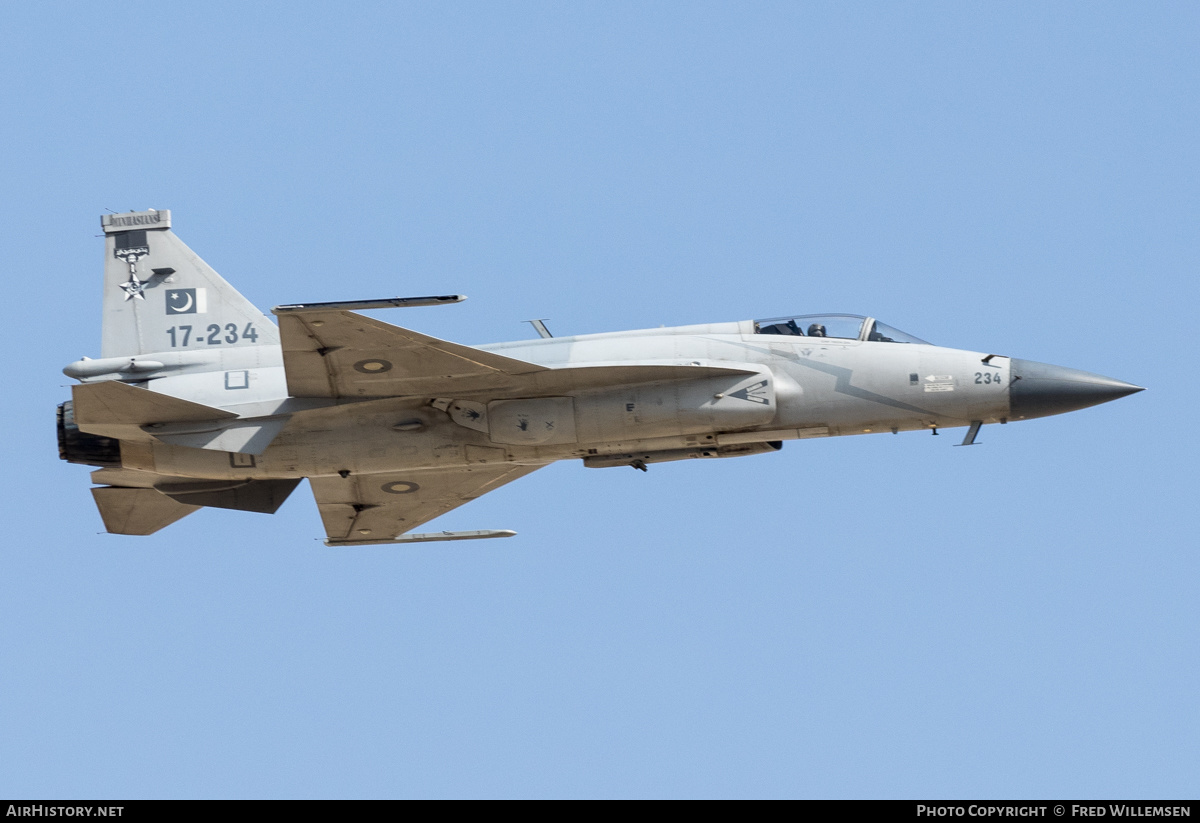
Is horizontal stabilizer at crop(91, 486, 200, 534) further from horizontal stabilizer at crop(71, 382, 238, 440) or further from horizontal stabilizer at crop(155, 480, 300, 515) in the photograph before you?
horizontal stabilizer at crop(71, 382, 238, 440)

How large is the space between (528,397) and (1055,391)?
6590 mm

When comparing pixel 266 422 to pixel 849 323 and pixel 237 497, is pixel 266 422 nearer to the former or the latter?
pixel 237 497

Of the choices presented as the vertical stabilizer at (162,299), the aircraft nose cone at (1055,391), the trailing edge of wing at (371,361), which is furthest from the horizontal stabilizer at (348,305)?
the aircraft nose cone at (1055,391)

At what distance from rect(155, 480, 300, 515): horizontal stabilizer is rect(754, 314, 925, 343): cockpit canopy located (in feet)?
23.6

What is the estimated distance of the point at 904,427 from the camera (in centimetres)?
1975

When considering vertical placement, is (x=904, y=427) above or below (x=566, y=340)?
below

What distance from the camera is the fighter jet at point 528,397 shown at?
63.0 ft

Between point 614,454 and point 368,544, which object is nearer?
point 614,454

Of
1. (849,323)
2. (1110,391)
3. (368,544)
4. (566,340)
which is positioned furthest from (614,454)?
(1110,391)

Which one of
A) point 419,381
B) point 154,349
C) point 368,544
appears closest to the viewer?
point 419,381

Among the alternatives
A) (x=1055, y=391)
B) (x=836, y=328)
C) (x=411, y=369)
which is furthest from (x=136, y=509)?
(x=1055, y=391)
